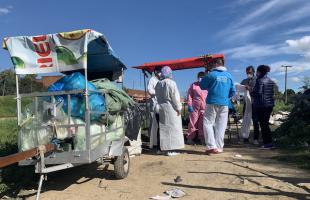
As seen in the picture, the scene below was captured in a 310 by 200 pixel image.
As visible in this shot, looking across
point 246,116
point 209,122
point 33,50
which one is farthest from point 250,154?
point 33,50

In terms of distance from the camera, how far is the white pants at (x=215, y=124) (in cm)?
893

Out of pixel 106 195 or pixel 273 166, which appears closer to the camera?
pixel 106 195

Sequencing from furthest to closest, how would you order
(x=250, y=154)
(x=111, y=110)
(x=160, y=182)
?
(x=250, y=154), (x=111, y=110), (x=160, y=182)

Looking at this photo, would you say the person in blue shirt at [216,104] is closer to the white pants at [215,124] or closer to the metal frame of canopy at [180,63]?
the white pants at [215,124]

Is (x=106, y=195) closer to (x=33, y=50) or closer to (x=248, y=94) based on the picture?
(x=33, y=50)

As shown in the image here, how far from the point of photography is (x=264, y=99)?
991 cm

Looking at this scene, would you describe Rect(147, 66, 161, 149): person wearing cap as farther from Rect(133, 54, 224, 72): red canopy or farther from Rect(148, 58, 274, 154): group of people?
Rect(133, 54, 224, 72): red canopy

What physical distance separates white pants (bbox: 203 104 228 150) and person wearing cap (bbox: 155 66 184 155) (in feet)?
2.02

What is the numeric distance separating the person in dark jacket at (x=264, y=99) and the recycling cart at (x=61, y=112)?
4.28 m

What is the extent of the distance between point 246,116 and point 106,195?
5.63 metres

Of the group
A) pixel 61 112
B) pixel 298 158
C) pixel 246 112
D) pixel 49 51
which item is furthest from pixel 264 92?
pixel 49 51

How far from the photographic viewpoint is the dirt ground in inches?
236

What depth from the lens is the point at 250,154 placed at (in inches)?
353

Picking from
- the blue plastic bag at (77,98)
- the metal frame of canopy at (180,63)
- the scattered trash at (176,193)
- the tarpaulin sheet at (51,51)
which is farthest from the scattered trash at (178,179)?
the metal frame of canopy at (180,63)
